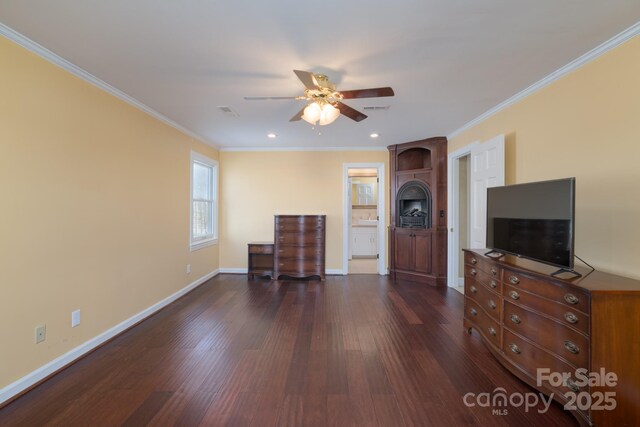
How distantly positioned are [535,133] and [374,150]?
283cm

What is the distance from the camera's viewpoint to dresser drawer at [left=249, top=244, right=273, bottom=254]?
16.1ft

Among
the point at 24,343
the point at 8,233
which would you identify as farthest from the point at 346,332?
the point at 8,233

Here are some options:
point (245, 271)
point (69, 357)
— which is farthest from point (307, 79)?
point (245, 271)

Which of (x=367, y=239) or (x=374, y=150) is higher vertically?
(x=374, y=150)

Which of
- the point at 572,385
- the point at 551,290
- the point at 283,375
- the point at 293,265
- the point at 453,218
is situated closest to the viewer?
the point at 572,385

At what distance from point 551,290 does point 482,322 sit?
944 millimetres

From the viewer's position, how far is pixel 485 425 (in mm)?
1603

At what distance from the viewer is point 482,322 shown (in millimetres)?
2502

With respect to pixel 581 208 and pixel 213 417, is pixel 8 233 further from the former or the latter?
pixel 581 208

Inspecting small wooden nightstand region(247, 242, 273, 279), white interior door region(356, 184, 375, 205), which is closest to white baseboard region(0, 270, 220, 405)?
small wooden nightstand region(247, 242, 273, 279)

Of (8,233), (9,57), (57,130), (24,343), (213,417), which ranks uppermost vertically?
(9,57)

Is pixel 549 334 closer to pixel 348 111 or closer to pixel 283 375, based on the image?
pixel 283 375

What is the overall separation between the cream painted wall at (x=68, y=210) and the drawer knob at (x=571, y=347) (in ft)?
12.1

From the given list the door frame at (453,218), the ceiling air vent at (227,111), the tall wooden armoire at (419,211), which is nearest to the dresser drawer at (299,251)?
the tall wooden armoire at (419,211)
